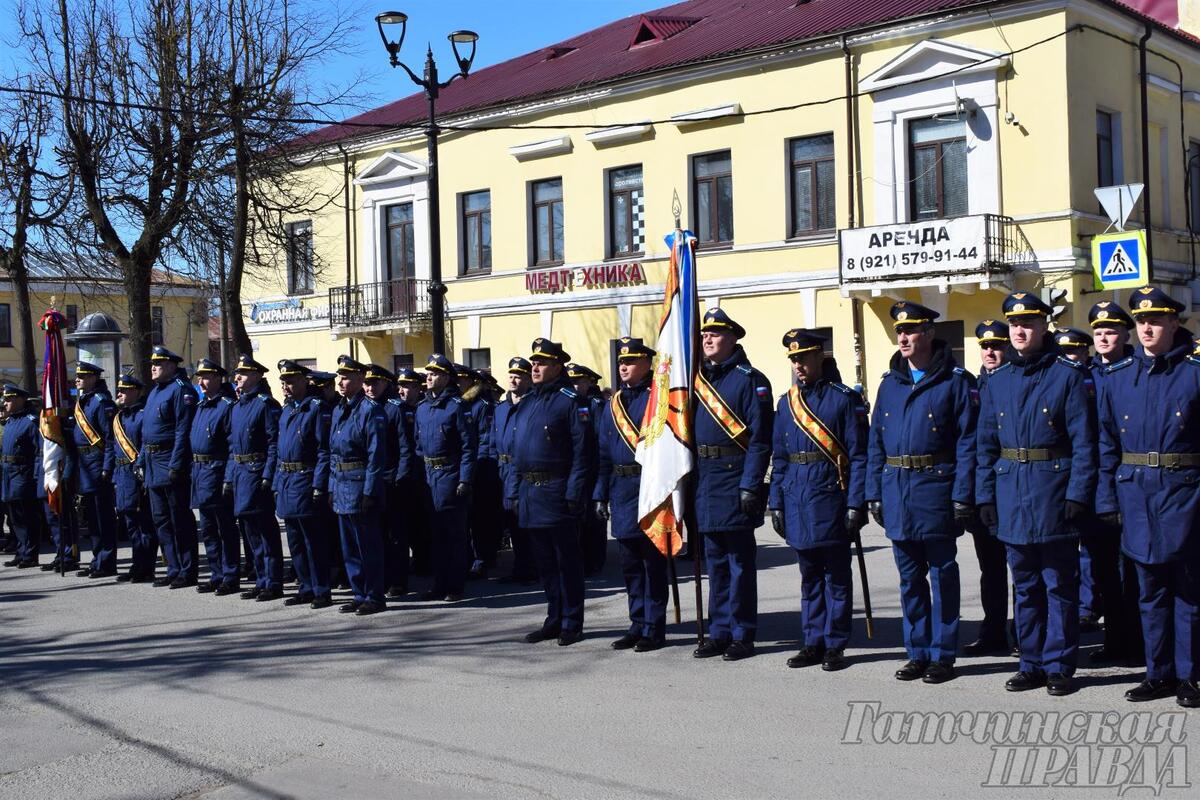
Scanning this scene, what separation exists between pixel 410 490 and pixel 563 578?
3.36m

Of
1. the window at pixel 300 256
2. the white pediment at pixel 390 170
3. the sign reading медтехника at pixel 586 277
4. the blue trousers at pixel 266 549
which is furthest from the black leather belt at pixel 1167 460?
the white pediment at pixel 390 170

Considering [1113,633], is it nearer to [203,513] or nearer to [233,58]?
[203,513]

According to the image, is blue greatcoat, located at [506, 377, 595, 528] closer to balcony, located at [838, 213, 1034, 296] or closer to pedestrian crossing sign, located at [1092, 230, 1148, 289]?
pedestrian crossing sign, located at [1092, 230, 1148, 289]

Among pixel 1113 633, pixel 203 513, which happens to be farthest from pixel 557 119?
pixel 1113 633

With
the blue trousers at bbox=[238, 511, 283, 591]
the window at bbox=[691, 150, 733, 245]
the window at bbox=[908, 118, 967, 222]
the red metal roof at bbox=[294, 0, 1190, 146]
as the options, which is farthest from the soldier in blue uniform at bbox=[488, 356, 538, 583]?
the red metal roof at bbox=[294, 0, 1190, 146]

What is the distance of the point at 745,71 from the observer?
2477 cm

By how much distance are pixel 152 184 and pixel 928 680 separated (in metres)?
17.0

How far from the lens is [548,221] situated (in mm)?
28609

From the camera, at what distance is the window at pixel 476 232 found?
2983 cm

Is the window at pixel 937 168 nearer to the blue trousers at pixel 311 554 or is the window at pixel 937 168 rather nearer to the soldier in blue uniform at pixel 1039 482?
the blue trousers at pixel 311 554

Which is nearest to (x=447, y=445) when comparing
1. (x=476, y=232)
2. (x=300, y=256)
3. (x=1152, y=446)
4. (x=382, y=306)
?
(x=1152, y=446)

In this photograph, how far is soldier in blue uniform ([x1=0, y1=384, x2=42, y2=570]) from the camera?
46.7ft

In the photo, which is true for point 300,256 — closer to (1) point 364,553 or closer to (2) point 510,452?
(1) point 364,553

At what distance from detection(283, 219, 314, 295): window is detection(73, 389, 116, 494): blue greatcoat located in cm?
956
